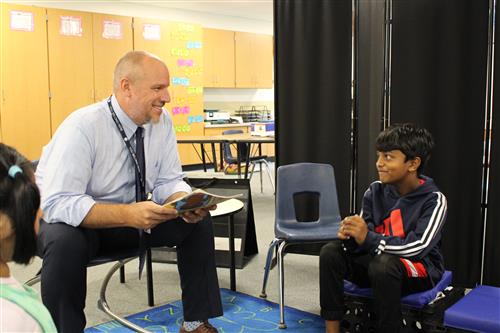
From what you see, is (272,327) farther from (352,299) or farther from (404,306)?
(404,306)

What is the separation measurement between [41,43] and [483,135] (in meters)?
5.77

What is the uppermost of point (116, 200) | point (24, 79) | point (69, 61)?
point (69, 61)

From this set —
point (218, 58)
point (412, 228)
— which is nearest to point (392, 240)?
point (412, 228)

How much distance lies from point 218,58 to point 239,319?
7.02 m

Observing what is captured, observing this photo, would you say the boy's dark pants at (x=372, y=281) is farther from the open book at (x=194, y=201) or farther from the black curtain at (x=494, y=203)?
the black curtain at (x=494, y=203)

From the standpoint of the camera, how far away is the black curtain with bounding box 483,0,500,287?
271cm

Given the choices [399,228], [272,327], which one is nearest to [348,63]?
[399,228]

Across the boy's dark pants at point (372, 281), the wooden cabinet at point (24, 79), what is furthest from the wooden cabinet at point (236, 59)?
the boy's dark pants at point (372, 281)

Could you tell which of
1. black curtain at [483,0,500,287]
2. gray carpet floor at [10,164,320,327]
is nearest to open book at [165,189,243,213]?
gray carpet floor at [10,164,320,327]

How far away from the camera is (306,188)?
297 cm

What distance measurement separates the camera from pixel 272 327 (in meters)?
2.47

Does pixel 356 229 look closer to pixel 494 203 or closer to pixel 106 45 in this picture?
pixel 494 203

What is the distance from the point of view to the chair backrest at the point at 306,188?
2893mm

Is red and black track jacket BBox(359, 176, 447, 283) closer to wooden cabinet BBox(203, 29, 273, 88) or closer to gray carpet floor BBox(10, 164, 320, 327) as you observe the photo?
gray carpet floor BBox(10, 164, 320, 327)
